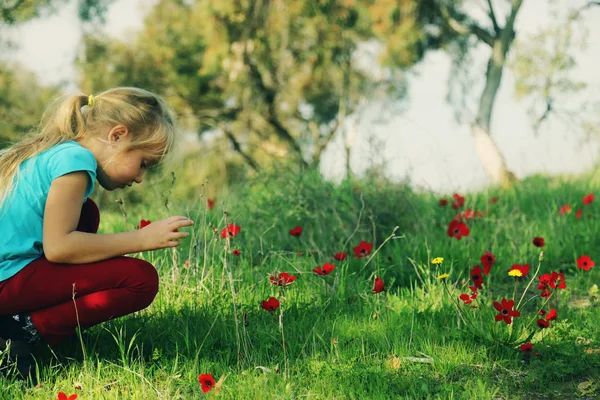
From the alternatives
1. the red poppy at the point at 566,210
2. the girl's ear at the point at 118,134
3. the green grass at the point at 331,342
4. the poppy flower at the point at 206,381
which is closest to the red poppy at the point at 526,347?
the green grass at the point at 331,342

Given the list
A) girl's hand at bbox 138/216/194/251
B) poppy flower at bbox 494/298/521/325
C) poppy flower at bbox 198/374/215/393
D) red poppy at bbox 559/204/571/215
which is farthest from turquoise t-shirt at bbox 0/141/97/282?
red poppy at bbox 559/204/571/215

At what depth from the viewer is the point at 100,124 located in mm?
2736

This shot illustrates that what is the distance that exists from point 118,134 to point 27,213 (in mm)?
A: 471

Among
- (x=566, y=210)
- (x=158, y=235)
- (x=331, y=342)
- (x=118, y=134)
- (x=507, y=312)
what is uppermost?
(x=118, y=134)

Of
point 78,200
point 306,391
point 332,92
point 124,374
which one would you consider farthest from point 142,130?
point 332,92

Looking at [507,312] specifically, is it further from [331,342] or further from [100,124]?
[100,124]

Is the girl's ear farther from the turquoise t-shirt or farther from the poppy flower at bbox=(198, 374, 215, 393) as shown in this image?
the poppy flower at bbox=(198, 374, 215, 393)

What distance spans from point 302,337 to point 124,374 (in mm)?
795

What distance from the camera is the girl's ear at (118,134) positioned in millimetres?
2699

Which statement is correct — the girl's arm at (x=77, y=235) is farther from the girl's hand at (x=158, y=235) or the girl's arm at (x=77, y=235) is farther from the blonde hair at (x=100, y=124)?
the blonde hair at (x=100, y=124)

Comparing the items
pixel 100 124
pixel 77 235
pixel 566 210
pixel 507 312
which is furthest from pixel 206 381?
pixel 566 210

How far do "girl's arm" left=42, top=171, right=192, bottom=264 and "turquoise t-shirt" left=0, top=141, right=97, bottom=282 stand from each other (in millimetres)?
104

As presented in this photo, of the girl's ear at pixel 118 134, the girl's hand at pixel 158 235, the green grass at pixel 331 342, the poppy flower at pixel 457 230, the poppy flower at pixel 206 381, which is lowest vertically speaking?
the green grass at pixel 331 342

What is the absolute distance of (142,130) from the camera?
9.00ft
